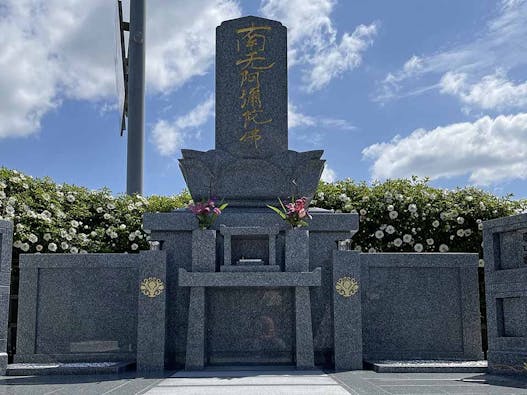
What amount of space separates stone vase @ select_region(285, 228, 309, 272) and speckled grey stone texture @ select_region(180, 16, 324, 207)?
1.51 meters

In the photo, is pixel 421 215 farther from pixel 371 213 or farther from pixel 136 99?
pixel 136 99

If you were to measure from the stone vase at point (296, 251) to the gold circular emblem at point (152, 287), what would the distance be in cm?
196

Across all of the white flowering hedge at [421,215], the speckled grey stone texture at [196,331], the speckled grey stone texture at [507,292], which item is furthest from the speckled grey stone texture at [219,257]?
the white flowering hedge at [421,215]

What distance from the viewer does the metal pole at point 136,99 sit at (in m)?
18.6

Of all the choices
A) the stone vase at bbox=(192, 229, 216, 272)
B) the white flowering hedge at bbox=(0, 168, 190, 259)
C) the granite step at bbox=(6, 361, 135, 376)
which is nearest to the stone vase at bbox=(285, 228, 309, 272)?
the stone vase at bbox=(192, 229, 216, 272)

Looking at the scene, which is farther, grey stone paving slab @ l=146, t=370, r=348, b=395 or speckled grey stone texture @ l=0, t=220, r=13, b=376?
speckled grey stone texture @ l=0, t=220, r=13, b=376

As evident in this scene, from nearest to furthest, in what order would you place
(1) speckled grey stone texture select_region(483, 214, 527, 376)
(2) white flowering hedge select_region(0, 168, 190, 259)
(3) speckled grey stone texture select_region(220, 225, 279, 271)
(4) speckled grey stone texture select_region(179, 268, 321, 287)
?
(1) speckled grey stone texture select_region(483, 214, 527, 376), (4) speckled grey stone texture select_region(179, 268, 321, 287), (3) speckled grey stone texture select_region(220, 225, 279, 271), (2) white flowering hedge select_region(0, 168, 190, 259)

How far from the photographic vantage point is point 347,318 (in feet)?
28.9

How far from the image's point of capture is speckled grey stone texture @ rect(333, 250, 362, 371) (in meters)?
8.70

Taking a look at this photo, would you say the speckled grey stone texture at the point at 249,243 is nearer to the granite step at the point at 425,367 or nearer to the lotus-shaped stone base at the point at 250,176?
the lotus-shaped stone base at the point at 250,176

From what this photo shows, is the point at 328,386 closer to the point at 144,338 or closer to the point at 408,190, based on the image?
the point at 144,338

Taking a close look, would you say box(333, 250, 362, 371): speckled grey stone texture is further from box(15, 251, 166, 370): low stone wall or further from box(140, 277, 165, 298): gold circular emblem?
box(15, 251, 166, 370): low stone wall

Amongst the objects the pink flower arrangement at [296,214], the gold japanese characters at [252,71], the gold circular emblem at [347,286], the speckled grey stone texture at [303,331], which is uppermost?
the gold japanese characters at [252,71]

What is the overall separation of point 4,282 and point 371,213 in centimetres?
806
